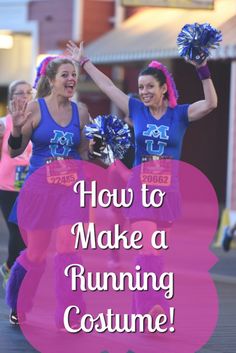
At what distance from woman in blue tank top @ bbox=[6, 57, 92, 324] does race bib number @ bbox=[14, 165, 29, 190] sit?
1.71 m

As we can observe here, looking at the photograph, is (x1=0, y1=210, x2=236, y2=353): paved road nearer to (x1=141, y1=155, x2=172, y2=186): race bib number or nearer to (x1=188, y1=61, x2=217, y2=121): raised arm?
(x1=141, y1=155, x2=172, y2=186): race bib number

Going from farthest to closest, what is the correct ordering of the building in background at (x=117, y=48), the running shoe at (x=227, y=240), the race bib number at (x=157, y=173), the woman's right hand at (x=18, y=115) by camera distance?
1. the building in background at (x=117, y=48)
2. the running shoe at (x=227, y=240)
3. the race bib number at (x=157, y=173)
4. the woman's right hand at (x=18, y=115)

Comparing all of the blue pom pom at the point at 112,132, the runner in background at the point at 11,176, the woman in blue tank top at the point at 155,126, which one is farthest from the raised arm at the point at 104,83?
the runner in background at the point at 11,176

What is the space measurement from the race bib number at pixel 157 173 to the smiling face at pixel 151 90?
0.41 m

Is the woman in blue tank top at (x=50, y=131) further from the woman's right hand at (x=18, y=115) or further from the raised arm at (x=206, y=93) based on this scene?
the raised arm at (x=206, y=93)

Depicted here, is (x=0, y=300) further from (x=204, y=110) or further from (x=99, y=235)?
(x=204, y=110)

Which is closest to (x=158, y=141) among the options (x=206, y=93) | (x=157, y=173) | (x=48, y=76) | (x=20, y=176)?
(x=157, y=173)

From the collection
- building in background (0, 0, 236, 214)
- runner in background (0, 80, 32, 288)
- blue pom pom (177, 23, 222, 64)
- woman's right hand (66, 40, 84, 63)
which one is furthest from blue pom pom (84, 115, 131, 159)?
building in background (0, 0, 236, 214)

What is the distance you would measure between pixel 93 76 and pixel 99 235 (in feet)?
3.87

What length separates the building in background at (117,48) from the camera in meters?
20.4

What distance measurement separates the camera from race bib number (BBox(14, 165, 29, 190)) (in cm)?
988

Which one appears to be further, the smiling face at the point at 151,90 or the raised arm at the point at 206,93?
the smiling face at the point at 151,90

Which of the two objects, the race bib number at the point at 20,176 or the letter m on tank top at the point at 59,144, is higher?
the letter m on tank top at the point at 59,144

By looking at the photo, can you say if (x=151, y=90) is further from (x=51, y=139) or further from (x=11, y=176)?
(x=11, y=176)
